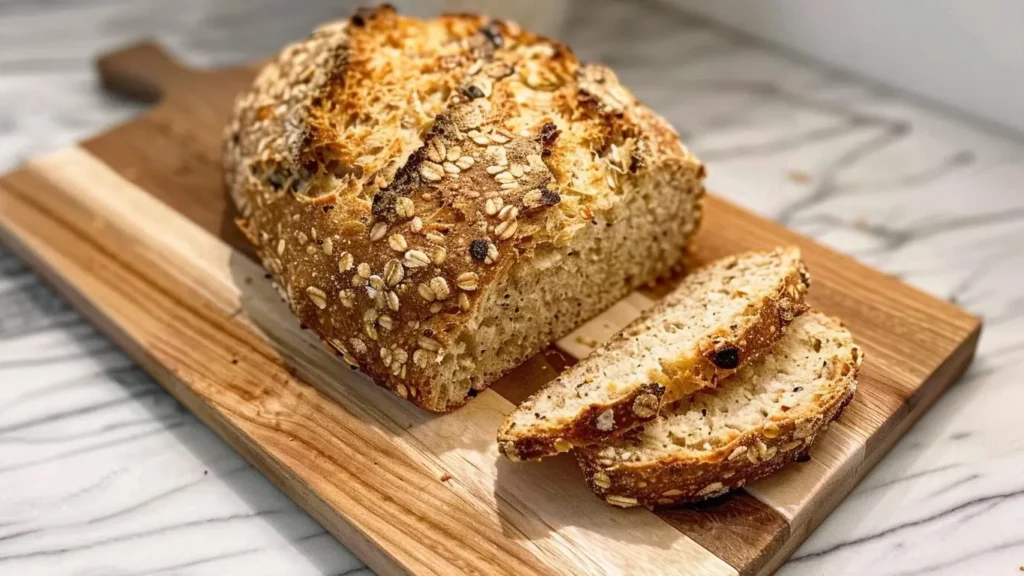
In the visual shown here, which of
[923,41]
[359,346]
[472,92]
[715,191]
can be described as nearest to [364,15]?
[472,92]

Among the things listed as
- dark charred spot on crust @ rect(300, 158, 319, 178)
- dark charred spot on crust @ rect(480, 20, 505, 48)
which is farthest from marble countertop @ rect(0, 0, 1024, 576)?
dark charred spot on crust @ rect(480, 20, 505, 48)

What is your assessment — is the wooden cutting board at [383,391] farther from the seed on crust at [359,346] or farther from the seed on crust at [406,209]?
the seed on crust at [406,209]

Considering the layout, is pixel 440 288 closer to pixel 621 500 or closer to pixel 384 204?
pixel 384 204

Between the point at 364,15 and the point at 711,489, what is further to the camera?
the point at 364,15

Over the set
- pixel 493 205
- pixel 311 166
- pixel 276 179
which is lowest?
pixel 276 179

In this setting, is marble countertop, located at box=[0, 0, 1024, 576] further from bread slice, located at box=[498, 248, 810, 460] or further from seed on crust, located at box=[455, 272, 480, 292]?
seed on crust, located at box=[455, 272, 480, 292]

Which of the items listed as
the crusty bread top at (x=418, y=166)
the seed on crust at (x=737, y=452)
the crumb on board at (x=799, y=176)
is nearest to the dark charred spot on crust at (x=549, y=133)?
the crusty bread top at (x=418, y=166)

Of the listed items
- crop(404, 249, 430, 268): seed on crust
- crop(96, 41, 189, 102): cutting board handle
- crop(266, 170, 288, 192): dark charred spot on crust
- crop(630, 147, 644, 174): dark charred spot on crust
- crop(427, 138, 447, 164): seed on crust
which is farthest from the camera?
crop(96, 41, 189, 102): cutting board handle
